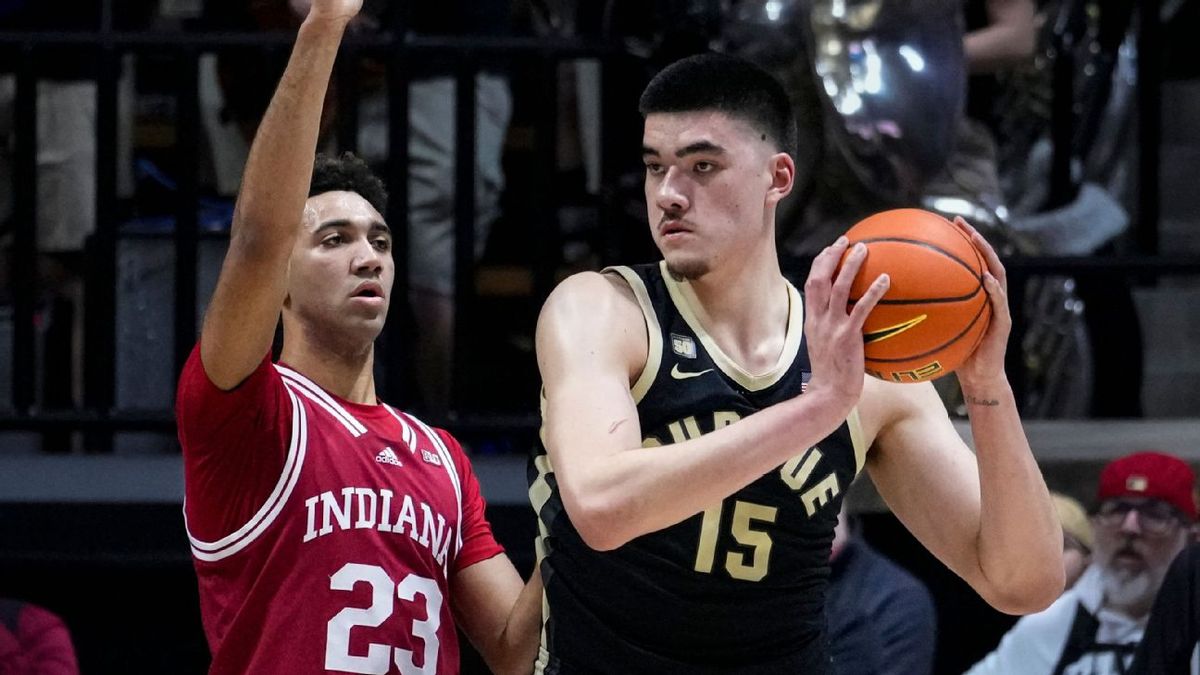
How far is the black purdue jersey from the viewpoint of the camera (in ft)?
12.2

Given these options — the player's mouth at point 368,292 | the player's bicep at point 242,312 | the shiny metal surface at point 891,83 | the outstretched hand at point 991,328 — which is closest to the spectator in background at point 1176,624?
the shiny metal surface at point 891,83

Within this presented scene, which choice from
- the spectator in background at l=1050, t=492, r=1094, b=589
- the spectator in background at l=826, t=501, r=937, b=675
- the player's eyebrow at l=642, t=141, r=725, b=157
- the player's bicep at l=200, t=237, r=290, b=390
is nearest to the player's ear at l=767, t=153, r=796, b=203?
the player's eyebrow at l=642, t=141, r=725, b=157

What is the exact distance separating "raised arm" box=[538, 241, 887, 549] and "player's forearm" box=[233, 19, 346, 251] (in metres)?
0.59

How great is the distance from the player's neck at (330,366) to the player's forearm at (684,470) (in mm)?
1030

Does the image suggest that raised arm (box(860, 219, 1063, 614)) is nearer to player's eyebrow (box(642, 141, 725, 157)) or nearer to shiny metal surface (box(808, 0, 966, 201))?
player's eyebrow (box(642, 141, 725, 157))

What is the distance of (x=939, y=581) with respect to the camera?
6.60 meters

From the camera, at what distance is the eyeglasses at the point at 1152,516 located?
6.07 metres

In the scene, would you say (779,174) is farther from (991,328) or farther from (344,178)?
(344,178)

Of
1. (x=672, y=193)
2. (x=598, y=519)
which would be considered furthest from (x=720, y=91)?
(x=598, y=519)

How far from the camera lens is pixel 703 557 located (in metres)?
3.71

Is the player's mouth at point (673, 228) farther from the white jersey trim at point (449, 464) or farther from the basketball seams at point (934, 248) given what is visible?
the white jersey trim at point (449, 464)

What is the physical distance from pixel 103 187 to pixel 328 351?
7.65 ft

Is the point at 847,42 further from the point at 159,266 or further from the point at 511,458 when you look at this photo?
the point at 159,266

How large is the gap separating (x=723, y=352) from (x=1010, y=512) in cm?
61
